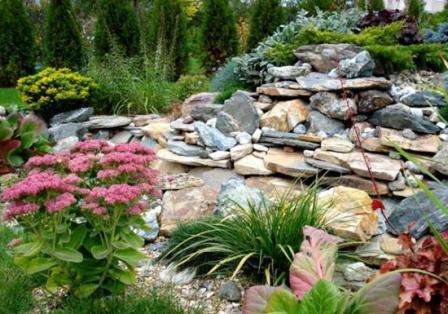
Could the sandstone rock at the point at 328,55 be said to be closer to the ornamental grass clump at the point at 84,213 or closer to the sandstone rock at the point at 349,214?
the sandstone rock at the point at 349,214

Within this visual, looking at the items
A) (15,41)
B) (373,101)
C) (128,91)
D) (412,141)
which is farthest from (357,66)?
(15,41)

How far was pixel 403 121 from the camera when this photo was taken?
5.17 metres

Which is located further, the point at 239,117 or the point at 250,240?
the point at 239,117

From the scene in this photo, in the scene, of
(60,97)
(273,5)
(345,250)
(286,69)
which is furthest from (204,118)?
(273,5)

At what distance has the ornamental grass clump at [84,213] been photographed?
9.00 feet

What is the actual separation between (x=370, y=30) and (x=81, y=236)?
477cm

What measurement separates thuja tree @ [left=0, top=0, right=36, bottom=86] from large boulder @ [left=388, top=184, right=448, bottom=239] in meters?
9.56

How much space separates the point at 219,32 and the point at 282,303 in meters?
8.01

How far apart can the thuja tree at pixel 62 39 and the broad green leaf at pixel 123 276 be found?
21.7 ft

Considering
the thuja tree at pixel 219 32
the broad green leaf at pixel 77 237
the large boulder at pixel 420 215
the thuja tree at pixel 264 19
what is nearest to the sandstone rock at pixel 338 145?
the large boulder at pixel 420 215

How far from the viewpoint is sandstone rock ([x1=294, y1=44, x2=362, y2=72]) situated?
6012mm

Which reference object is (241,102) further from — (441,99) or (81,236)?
(81,236)

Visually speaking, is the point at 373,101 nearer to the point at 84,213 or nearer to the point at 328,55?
the point at 328,55

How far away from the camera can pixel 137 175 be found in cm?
298
